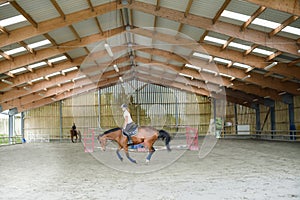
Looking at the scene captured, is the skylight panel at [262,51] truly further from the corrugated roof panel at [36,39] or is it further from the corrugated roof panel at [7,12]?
the corrugated roof panel at [7,12]

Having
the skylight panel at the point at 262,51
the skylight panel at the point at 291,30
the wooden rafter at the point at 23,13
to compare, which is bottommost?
the skylight panel at the point at 262,51

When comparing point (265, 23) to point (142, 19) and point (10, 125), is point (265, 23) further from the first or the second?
point (10, 125)

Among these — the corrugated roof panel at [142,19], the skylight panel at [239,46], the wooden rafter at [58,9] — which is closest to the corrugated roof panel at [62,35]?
the wooden rafter at [58,9]

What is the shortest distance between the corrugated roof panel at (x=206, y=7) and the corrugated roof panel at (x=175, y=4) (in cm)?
33

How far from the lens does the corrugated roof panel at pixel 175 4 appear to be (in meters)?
12.6

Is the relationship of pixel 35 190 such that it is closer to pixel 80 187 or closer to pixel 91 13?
pixel 80 187

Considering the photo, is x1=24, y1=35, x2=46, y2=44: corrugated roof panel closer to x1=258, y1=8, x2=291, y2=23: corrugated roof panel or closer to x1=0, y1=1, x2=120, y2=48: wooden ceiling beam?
x1=0, y1=1, x2=120, y2=48: wooden ceiling beam

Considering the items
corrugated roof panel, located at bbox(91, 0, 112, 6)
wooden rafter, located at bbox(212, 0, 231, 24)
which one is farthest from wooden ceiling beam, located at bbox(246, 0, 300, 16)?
corrugated roof panel, located at bbox(91, 0, 112, 6)

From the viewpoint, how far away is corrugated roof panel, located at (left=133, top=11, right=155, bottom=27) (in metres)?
15.0

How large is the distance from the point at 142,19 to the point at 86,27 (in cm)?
268

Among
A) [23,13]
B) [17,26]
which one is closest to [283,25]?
[23,13]

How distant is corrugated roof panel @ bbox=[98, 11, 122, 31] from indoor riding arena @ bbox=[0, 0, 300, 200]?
6 cm

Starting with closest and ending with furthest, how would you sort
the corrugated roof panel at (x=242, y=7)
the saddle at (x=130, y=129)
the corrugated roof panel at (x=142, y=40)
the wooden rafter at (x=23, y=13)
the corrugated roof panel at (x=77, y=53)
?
1. the saddle at (x=130, y=129)
2. the wooden rafter at (x=23, y=13)
3. the corrugated roof panel at (x=242, y=7)
4. the corrugated roof panel at (x=142, y=40)
5. the corrugated roof panel at (x=77, y=53)

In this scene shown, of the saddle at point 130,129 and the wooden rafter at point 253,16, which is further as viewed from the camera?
the wooden rafter at point 253,16
